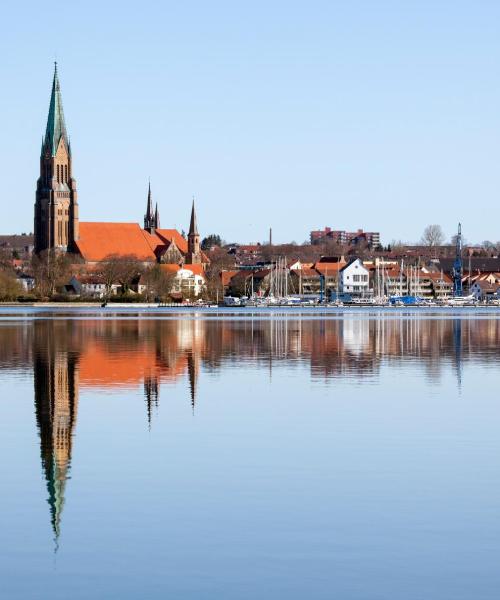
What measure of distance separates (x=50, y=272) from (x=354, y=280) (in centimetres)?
5796

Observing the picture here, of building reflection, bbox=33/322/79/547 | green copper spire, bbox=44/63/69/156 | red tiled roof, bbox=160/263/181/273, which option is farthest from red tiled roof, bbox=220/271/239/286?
building reflection, bbox=33/322/79/547

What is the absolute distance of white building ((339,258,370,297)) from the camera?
197375 mm

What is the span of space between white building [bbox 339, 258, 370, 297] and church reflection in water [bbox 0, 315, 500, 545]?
411 ft

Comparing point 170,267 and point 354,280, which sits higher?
point 170,267

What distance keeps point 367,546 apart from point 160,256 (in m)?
186

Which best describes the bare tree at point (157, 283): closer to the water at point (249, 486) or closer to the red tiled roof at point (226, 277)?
the red tiled roof at point (226, 277)

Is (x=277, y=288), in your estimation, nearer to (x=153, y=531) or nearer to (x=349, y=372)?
(x=349, y=372)

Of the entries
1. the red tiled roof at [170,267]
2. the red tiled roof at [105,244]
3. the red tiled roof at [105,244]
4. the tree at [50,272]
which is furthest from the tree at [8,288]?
the red tiled roof at [105,244]

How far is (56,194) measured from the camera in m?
182

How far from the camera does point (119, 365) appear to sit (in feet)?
128

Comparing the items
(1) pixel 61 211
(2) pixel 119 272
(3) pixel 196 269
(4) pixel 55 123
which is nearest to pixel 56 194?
(1) pixel 61 211

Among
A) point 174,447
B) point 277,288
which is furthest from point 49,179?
point 174,447

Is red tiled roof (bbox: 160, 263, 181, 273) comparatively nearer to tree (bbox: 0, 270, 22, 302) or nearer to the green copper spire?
the green copper spire

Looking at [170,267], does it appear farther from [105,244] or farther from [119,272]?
[119,272]
